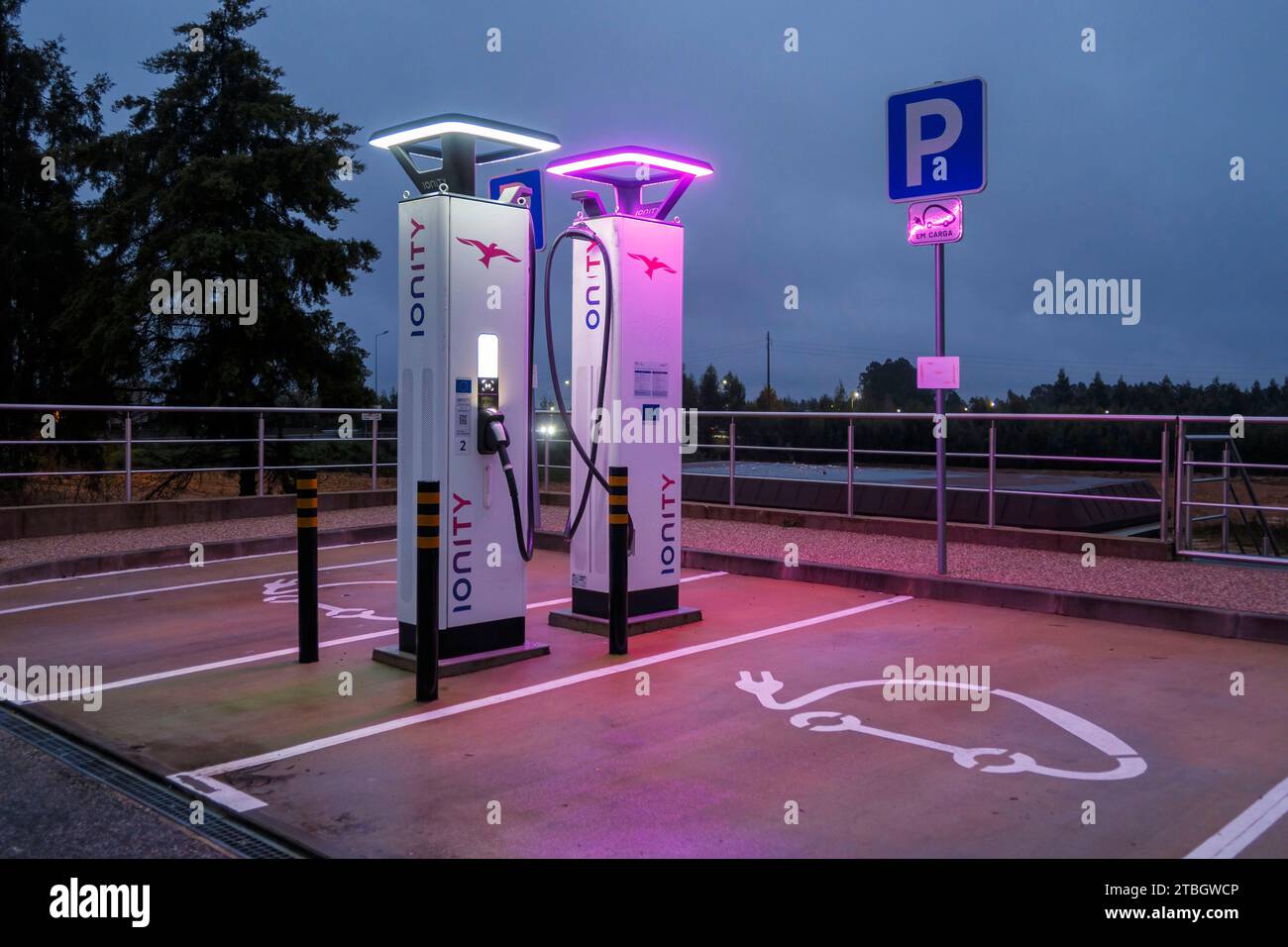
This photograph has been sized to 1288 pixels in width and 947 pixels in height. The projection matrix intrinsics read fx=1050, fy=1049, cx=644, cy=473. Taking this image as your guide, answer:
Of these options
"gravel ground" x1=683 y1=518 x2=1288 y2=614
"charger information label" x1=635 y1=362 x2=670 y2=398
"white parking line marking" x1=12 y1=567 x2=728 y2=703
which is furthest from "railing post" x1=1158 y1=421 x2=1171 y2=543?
"white parking line marking" x1=12 y1=567 x2=728 y2=703

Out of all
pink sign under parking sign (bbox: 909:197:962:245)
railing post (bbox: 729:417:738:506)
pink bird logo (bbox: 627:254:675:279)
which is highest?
pink sign under parking sign (bbox: 909:197:962:245)

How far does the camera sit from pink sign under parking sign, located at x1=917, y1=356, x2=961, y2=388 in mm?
9469

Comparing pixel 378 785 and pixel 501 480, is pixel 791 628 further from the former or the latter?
pixel 378 785

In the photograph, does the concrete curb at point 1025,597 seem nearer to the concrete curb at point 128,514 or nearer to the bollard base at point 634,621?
the bollard base at point 634,621

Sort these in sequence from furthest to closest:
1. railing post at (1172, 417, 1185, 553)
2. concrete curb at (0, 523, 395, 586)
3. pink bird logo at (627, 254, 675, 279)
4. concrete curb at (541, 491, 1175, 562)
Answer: concrete curb at (541, 491, 1175, 562) → concrete curb at (0, 523, 395, 586) → railing post at (1172, 417, 1185, 553) → pink bird logo at (627, 254, 675, 279)

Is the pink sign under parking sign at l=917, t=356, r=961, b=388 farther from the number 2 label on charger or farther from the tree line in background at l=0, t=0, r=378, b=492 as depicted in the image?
the tree line in background at l=0, t=0, r=378, b=492

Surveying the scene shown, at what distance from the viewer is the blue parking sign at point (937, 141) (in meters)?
9.32

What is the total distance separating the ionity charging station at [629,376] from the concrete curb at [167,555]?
5.67m

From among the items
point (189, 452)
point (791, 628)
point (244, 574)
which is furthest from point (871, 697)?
point (189, 452)

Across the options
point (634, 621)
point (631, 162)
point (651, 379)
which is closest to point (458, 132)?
point (631, 162)

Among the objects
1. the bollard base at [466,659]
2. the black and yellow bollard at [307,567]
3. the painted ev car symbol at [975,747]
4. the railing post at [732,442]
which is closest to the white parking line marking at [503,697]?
the bollard base at [466,659]

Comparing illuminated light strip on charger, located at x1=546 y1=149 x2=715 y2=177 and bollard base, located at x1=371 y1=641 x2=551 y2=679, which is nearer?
bollard base, located at x1=371 y1=641 x2=551 y2=679

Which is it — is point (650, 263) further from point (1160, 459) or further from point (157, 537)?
point (157, 537)

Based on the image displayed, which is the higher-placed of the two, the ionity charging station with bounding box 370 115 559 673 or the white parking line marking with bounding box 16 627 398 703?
the ionity charging station with bounding box 370 115 559 673
